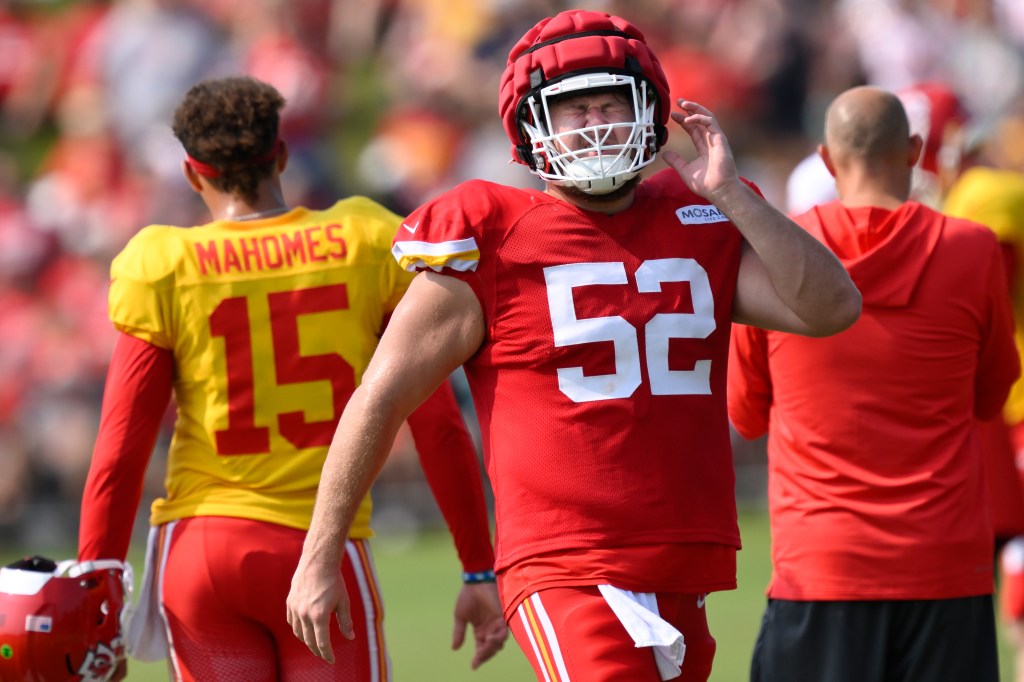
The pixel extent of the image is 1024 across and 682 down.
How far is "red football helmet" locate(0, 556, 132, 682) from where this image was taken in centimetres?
377

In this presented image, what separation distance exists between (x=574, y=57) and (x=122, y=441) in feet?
4.97

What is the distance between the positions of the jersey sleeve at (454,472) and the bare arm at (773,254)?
3.41 feet

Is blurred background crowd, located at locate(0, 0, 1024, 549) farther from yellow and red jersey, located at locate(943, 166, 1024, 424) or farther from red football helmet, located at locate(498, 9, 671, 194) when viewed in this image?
red football helmet, located at locate(498, 9, 671, 194)

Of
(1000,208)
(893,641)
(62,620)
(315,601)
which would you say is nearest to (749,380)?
(893,641)

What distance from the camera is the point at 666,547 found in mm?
3191

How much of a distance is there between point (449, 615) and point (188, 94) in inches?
206

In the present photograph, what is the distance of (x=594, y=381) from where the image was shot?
10.5 ft

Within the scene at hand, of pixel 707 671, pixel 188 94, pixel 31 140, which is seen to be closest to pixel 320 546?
pixel 707 671

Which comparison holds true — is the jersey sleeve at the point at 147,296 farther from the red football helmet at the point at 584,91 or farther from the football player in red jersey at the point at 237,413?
the red football helmet at the point at 584,91

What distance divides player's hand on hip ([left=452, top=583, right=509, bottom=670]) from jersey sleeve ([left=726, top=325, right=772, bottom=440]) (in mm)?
835

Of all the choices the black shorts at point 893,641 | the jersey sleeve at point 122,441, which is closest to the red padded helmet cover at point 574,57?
the jersey sleeve at point 122,441

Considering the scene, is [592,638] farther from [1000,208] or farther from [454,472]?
[1000,208]

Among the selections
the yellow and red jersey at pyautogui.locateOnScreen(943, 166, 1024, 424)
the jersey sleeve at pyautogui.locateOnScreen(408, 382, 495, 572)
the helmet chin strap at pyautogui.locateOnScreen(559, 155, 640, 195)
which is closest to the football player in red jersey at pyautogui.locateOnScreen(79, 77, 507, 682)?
the jersey sleeve at pyautogui.locateOnScreen(408, 382, 495, 572)

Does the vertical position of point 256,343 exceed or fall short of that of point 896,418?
it exceeds it
